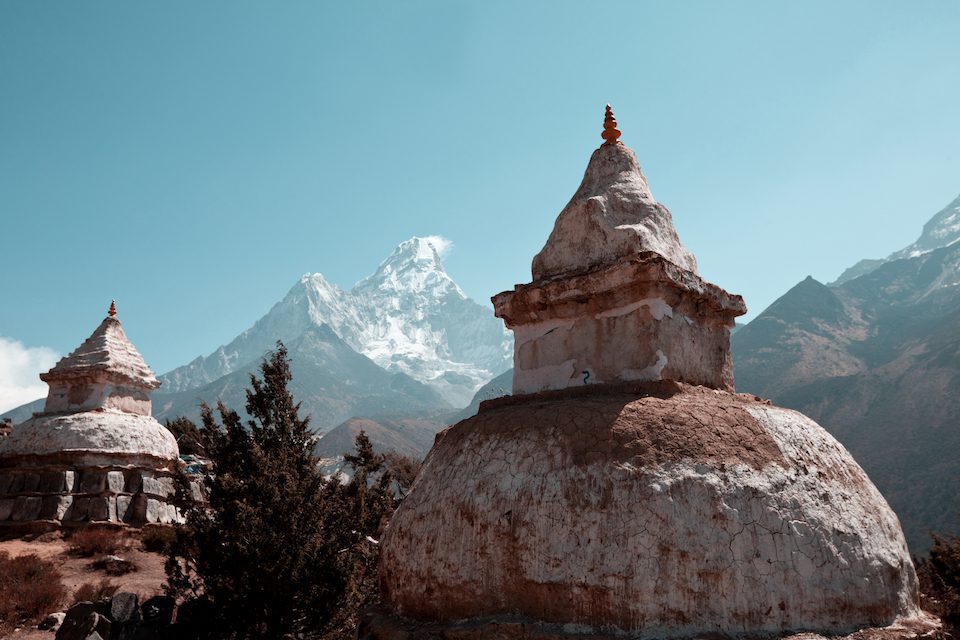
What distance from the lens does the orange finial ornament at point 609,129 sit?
25.7 ft

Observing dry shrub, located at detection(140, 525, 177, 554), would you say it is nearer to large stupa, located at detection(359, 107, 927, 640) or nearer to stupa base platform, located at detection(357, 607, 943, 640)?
large stupa, located at detection(359, 107, 927, 640)

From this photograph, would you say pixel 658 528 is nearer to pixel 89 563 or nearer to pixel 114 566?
pixel 114 566

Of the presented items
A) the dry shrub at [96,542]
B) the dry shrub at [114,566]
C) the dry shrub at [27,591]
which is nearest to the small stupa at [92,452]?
the dry shrub at [96,542]

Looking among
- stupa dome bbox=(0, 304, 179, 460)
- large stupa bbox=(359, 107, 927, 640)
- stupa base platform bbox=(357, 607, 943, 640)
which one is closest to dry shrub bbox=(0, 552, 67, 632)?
stupa dome bbox=(0, 304, 179, 460)

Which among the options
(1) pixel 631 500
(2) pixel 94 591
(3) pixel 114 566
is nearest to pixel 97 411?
(3) pixel 114 566

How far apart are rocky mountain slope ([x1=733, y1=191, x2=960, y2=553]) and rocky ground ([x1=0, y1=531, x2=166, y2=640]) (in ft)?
130

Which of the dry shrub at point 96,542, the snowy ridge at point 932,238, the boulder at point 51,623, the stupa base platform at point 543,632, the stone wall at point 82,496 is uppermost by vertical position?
the snowy ridge at point 932,238

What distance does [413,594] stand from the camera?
5820 millimetres

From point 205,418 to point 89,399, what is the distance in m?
9.36

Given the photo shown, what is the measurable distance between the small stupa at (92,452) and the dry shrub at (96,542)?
30.1 inches

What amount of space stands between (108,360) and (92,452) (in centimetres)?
271

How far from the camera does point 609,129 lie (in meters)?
7.87

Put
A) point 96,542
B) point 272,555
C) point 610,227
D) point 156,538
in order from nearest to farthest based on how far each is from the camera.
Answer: point 610,227 < point 272,555 < point 96,542 < point 156,538

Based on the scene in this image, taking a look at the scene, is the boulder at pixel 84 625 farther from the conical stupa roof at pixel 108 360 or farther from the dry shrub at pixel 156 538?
the conical stupa roof at pixel 108 360
